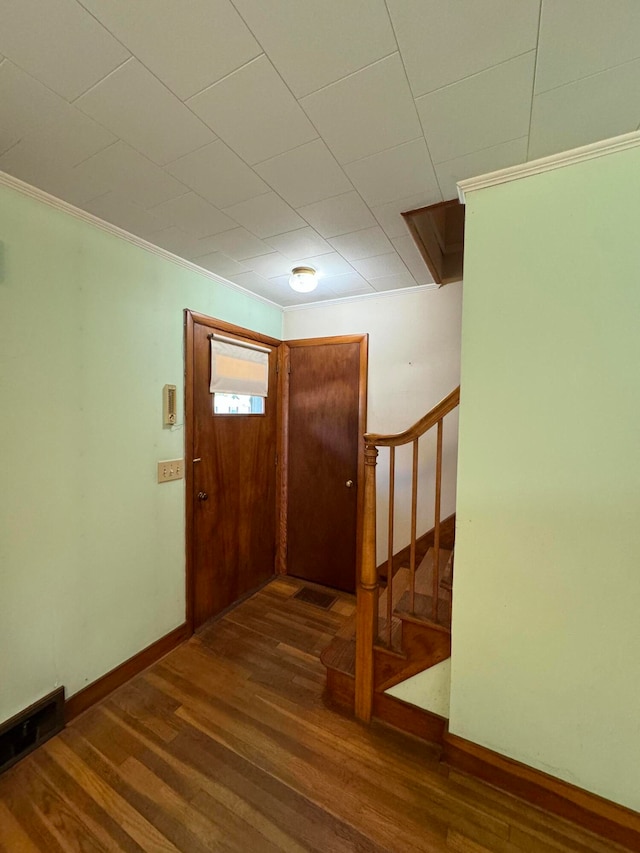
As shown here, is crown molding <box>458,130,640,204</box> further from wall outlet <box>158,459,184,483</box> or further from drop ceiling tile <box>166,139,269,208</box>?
wall outlet <box>158,459,184,483</box>

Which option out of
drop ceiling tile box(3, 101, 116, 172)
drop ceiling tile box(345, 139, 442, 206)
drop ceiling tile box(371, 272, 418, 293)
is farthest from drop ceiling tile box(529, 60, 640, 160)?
drop ceiling tile box(3, 101, 116, 172)

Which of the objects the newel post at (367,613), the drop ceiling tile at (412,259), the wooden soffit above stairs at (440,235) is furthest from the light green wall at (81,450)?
the wooden soffit above stairs at (440,235)

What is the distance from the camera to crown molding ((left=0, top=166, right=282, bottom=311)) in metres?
1.35

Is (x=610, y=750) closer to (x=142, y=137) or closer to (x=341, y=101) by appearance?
(x=341, y=101)

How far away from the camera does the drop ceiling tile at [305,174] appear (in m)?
1.19

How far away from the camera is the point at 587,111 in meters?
1.02

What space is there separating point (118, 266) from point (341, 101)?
135 centimetres

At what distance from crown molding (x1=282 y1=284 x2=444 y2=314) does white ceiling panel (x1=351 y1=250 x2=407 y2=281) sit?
12.1 inches

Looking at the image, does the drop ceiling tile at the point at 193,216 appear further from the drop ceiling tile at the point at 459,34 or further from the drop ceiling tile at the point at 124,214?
the drop ceiling tile at the point at 459,34

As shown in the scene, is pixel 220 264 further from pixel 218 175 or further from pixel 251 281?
pixel 218 175

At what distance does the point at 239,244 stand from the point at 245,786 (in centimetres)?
249

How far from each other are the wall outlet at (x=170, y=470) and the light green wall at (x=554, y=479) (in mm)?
1608

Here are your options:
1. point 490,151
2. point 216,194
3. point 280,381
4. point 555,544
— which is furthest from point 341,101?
point 280,381

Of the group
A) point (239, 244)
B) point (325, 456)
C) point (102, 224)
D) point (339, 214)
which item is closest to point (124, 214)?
point (102, 224)
